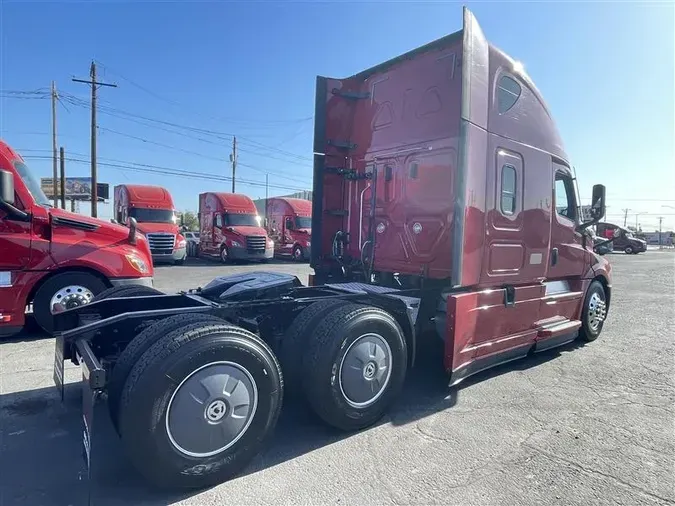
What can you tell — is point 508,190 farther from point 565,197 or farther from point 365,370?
point 365,370

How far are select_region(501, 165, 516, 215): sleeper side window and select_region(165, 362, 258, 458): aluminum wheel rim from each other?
3.44 meters

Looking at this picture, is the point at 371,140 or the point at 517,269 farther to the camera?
the point at 371,140

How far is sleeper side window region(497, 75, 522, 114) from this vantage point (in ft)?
15.6

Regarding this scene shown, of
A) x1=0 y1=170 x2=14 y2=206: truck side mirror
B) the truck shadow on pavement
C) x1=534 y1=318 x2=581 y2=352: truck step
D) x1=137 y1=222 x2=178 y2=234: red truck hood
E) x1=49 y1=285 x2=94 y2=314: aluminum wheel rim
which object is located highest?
x1=0 y1=170 x2=14 y2=206: truck side mirror

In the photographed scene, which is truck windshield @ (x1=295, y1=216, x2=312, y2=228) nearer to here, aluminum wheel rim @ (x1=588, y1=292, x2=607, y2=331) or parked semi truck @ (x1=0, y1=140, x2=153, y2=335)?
parked semi truck @ (x1=0, y1=140, x2=153, y2=335)

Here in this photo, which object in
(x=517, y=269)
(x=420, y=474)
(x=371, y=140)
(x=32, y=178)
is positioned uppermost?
(x=371, y=140)

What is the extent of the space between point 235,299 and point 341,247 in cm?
232

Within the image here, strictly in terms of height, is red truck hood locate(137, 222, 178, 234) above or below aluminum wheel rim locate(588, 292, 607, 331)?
above

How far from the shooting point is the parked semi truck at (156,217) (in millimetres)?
17203

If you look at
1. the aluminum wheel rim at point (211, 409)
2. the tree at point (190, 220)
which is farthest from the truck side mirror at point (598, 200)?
the tree at point (190, 220)

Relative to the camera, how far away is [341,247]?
5.93 metres

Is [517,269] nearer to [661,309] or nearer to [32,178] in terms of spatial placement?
[32,178]

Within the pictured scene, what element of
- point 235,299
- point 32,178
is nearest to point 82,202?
point 32,178

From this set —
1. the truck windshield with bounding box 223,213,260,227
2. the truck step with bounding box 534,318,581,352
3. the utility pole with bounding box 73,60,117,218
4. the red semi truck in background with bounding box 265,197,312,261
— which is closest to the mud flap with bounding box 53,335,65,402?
the truck step with bounding box 534,318,581,352
